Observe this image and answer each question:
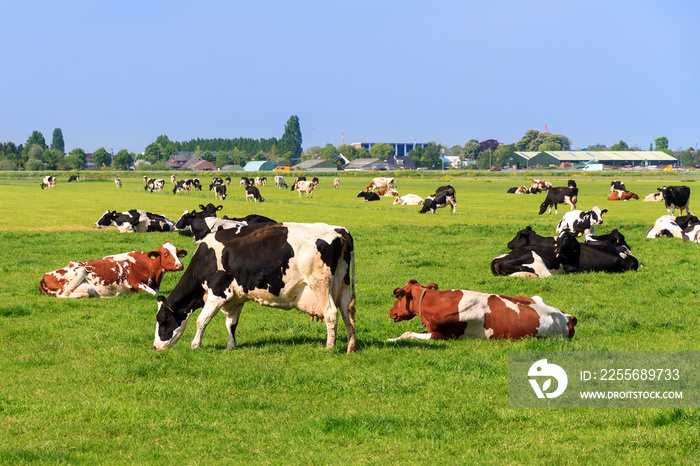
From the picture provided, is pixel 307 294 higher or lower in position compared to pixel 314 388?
higher

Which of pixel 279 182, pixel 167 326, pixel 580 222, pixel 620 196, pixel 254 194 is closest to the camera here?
pixel 167 326

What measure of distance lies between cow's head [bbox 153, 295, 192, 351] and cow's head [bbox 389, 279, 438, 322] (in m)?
3.35

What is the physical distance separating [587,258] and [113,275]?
1141 centimetres

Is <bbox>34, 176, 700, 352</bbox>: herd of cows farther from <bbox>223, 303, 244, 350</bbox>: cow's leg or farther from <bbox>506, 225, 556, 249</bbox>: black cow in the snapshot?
<bbox>506, 225, 556, 249</bbox>: black cow

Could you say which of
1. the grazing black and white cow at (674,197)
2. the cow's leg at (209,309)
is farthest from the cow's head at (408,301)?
the grazing black and white cow at (674,197)

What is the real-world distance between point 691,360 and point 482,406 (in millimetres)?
3544

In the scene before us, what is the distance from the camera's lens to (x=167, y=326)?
36.2 feet

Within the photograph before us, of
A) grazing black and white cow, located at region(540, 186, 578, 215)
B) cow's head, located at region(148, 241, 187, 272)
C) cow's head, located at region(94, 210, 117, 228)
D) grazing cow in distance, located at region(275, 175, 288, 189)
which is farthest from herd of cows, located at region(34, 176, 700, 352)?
grazing cow in distance, located at region(275, 175, 288, 189)

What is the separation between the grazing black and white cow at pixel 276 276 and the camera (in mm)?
10414

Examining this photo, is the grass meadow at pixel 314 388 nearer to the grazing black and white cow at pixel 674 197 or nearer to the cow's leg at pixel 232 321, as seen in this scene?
the cow's leg at pixel 232 321

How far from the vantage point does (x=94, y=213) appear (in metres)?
41.0

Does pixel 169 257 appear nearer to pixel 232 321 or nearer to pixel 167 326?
pixel 167 326

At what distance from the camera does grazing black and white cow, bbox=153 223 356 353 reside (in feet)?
34.2

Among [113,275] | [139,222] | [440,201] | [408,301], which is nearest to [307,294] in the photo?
[408,301]
